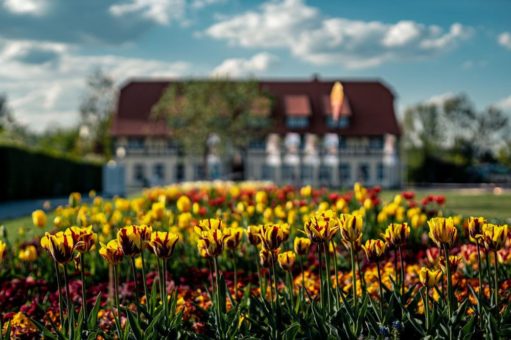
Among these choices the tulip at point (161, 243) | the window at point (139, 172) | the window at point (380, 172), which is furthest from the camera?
the window at point (139, 172)

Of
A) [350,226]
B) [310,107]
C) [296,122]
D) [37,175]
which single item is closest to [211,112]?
[37,175]

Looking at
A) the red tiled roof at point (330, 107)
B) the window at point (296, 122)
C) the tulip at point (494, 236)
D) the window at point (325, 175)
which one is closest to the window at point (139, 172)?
the window at point (296, 122)

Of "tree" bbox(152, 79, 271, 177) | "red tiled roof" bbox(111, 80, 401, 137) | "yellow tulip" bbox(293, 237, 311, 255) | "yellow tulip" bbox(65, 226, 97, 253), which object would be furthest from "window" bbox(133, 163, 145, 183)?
"yellow tulip" bbox(65, 226, 97, 253)

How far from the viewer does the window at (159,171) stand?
201 feet

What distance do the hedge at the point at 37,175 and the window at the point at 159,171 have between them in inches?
756

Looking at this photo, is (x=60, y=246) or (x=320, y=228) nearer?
(x=60, y=246)

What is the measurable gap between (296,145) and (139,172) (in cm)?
1422

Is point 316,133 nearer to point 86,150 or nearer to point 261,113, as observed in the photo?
point 261,113

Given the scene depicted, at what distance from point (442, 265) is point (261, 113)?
44.3 metres

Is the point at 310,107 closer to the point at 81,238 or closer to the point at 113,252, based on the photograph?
the point at 113,252

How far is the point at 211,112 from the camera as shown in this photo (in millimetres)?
44625

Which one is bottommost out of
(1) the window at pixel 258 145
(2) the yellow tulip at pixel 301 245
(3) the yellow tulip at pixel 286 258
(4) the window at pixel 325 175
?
(4) the window at pixel 325 175

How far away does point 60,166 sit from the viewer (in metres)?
35.6

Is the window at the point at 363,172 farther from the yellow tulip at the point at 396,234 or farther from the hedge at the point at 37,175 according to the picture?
the yellow tulip at the point at 396,234
